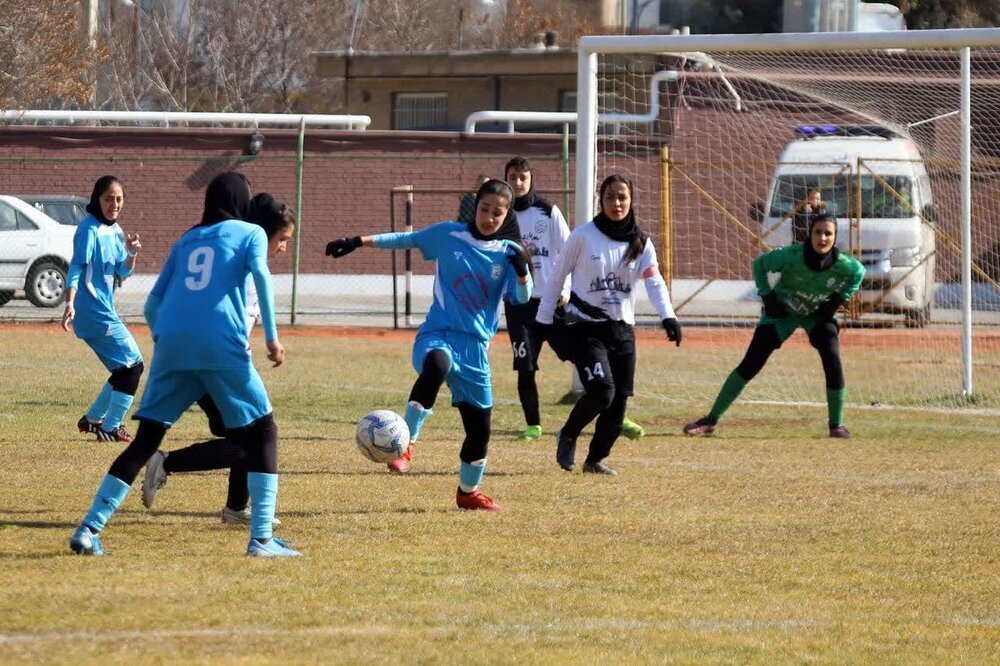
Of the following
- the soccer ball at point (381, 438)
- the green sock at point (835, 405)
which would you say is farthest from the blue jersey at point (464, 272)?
the green sock at point (835, 405)

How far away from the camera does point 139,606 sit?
19.7ft

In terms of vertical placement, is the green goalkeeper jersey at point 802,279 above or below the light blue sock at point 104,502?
above

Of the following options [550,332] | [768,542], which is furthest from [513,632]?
[550,332]

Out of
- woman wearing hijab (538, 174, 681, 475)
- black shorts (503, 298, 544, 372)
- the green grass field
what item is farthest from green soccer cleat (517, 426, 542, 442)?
woman wearing hijab (538, 174, 681, 475)

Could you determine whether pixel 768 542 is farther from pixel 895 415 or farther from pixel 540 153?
pixel 540 153

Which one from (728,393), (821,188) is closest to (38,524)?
(728,393)

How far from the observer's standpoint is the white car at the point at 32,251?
23.3 m

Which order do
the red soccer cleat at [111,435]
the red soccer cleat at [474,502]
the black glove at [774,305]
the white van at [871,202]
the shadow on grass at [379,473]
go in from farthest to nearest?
the white van at [871,202] < the black glove at [774,305] < the red soccer cleat at [111,435] < the shadow on grass at [379,473] < the red soccer cleat at [474,502]

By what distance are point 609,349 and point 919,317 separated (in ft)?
38.4

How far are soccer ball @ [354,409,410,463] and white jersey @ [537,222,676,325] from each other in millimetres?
1531

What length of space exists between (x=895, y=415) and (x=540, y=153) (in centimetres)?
1524

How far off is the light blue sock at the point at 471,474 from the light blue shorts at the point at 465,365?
0.96 ft

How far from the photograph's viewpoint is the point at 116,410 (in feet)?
36.8

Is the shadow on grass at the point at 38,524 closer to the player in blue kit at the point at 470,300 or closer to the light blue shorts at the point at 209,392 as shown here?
the light blue shorts at the point at 209,392
